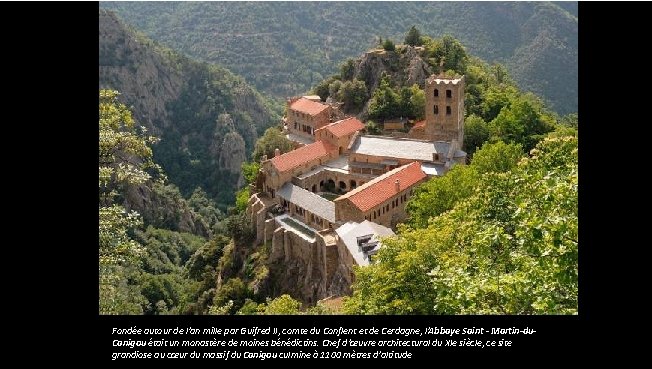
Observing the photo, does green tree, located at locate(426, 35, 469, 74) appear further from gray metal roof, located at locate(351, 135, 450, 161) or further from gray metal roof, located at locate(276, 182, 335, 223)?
gray metal roof, located at locate(276, 182, 335, 223)

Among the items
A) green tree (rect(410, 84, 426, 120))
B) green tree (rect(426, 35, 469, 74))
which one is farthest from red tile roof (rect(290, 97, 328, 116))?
green tree (rect(426, 35, 469, 74))

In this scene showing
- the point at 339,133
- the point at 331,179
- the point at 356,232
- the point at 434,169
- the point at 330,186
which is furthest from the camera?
the point at 339,133

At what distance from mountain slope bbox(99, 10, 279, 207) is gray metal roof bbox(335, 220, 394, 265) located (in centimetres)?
8531

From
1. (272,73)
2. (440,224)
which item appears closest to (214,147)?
(272,73)

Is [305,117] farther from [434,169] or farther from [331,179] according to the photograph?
[434,169]

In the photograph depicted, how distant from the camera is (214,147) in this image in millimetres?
143500

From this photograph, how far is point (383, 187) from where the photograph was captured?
5225 cm

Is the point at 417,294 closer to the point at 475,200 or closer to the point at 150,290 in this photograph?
the point at 475,200

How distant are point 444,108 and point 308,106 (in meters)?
18.9

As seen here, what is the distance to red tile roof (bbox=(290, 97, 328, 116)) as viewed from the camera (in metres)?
74.1

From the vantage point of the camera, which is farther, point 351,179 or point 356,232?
point 351,179

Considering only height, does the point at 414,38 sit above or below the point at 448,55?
above

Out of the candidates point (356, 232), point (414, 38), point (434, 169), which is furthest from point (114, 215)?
point (414, 38)

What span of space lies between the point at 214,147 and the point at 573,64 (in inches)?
3143
